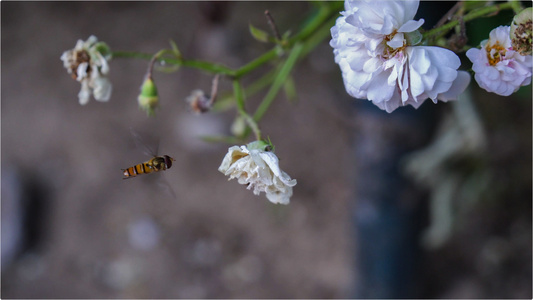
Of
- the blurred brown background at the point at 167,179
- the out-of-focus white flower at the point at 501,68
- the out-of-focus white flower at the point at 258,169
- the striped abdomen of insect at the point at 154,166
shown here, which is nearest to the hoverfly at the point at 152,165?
the striped abdomen of insect at the point at 154,166

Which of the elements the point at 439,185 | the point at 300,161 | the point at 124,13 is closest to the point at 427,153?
the point at 439,185

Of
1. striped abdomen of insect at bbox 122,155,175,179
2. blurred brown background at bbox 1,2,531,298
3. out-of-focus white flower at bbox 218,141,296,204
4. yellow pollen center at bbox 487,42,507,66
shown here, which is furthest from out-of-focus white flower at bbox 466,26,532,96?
blurred brown background at bbox 1,2,531,298

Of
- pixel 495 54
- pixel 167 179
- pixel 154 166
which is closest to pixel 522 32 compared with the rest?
pixel 495 54

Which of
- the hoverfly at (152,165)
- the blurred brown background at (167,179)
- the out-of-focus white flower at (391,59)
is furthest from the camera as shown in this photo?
the blurred brown background at (167,179)

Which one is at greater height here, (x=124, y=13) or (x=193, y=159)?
(x=124, y=13)

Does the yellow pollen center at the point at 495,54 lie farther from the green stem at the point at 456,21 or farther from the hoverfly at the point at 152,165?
the hoverfly at the point at 152,165

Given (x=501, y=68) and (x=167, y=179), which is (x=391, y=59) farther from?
(x=167, y=179)

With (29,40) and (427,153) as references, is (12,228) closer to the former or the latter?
(29,40)
